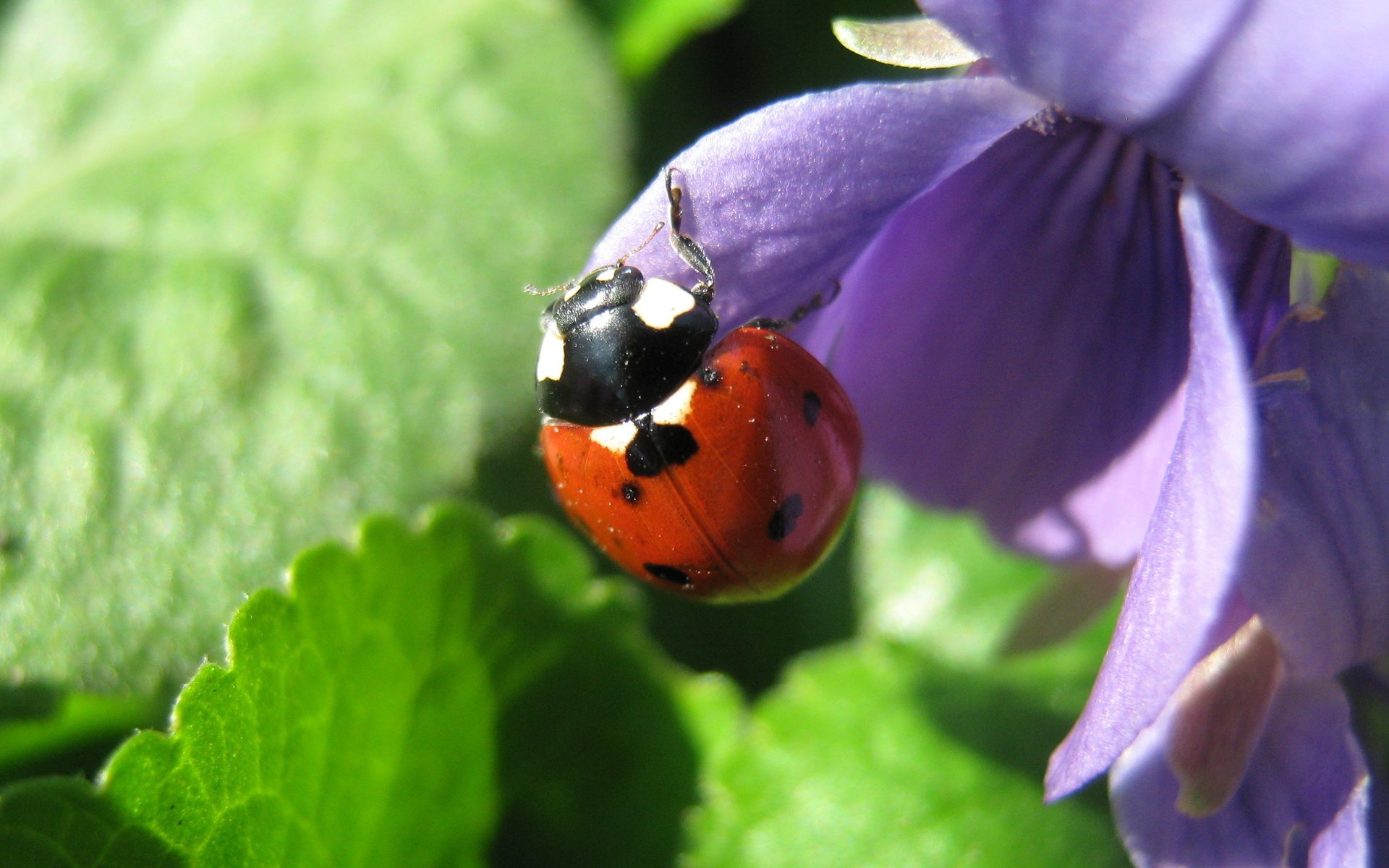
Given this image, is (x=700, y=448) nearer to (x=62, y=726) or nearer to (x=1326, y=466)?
(x=1326, y=466)

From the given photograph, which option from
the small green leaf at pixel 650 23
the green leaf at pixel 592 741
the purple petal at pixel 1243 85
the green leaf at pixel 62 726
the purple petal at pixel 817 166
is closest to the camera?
the purple petal at pixel 1243 85

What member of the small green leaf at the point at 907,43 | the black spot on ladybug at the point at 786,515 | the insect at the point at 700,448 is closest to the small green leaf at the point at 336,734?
the insect at the point at 700,448

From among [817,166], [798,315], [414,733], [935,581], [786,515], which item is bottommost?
[935,581]

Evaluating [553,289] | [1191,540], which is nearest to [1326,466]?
[1191,540]

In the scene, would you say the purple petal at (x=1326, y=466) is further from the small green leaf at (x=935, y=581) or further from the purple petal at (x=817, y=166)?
the small green leaf at (x=935, y=581)

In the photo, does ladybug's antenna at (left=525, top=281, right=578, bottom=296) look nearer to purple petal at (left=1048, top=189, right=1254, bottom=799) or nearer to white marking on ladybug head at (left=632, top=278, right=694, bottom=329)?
white marking on ladybug head at (left=632, top=278, right=694, bottom=329)

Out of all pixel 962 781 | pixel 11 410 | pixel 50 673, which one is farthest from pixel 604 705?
pixel 11 410
